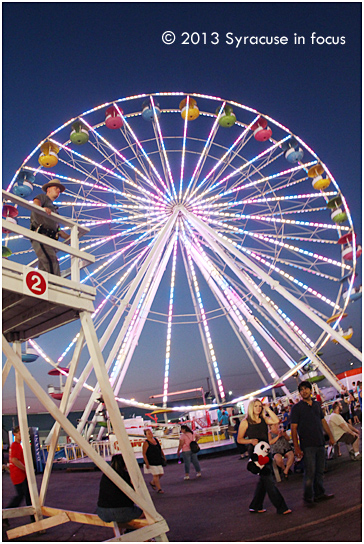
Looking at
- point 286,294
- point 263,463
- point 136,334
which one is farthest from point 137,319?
point 263,463

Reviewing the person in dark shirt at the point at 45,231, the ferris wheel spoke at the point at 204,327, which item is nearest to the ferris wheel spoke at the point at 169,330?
the ferris wheel spoke at the point at 204,327

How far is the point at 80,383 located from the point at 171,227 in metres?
6.28

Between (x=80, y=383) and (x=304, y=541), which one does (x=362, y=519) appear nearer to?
(x=304, y=541)

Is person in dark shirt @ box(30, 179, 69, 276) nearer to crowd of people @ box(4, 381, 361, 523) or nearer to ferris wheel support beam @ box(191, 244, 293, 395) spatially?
crowd of people @ box(4, 381, 361, 523)

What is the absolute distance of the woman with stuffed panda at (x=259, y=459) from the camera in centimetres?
473

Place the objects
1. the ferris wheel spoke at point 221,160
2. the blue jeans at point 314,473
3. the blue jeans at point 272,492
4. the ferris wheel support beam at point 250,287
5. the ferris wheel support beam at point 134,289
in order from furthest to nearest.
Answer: the ferris wheel spoke at point 221,160 < the ferris wheel support beam at point 134,289 < the ferris wheel support beam at point 250,287 < the blue jeans at point 314,473 < the blue jeans at point 272,492

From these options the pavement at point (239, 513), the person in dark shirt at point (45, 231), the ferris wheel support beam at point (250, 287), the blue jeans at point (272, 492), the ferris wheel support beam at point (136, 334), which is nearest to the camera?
the pavement at point (239, 513)

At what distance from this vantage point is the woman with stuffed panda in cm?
473

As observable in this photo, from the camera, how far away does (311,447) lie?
512 centimetres

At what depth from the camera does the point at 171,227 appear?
1459 cm

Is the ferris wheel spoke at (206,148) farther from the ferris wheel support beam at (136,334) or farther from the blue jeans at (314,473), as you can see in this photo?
the blue jeans at (314,473)

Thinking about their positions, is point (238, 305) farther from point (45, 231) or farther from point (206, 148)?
point (45, 231)

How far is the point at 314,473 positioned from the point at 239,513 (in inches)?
43.2

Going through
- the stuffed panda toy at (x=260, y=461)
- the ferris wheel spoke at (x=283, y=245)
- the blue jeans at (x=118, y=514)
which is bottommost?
the blue jeans at (x=118, y=514)
